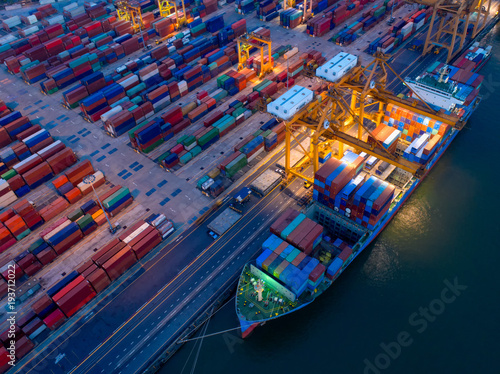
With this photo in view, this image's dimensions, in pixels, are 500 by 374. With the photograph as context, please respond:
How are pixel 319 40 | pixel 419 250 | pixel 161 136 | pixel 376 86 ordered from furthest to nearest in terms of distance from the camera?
1. pixel 319 40
2. pixel 161 136
3. pixel 376 86
4. pixel 419 250

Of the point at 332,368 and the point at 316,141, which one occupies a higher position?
the point at 316,141

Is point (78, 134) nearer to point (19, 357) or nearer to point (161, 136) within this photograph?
point (161, 136)

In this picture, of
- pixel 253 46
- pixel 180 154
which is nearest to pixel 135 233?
pixel 180 154

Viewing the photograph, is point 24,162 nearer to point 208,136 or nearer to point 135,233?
point 135,233

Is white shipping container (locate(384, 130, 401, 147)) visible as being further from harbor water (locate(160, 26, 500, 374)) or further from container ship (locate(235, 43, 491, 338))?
harbor water (locate(160, 26, 500, 374))

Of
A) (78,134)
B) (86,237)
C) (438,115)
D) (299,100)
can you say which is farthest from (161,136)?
(438,115)

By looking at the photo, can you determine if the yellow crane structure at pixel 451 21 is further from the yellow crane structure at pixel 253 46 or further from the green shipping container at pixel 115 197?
the green shipping container at pixel 115 197

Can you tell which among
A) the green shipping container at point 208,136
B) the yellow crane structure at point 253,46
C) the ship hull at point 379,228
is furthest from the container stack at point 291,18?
the ship hull at point 379,228
